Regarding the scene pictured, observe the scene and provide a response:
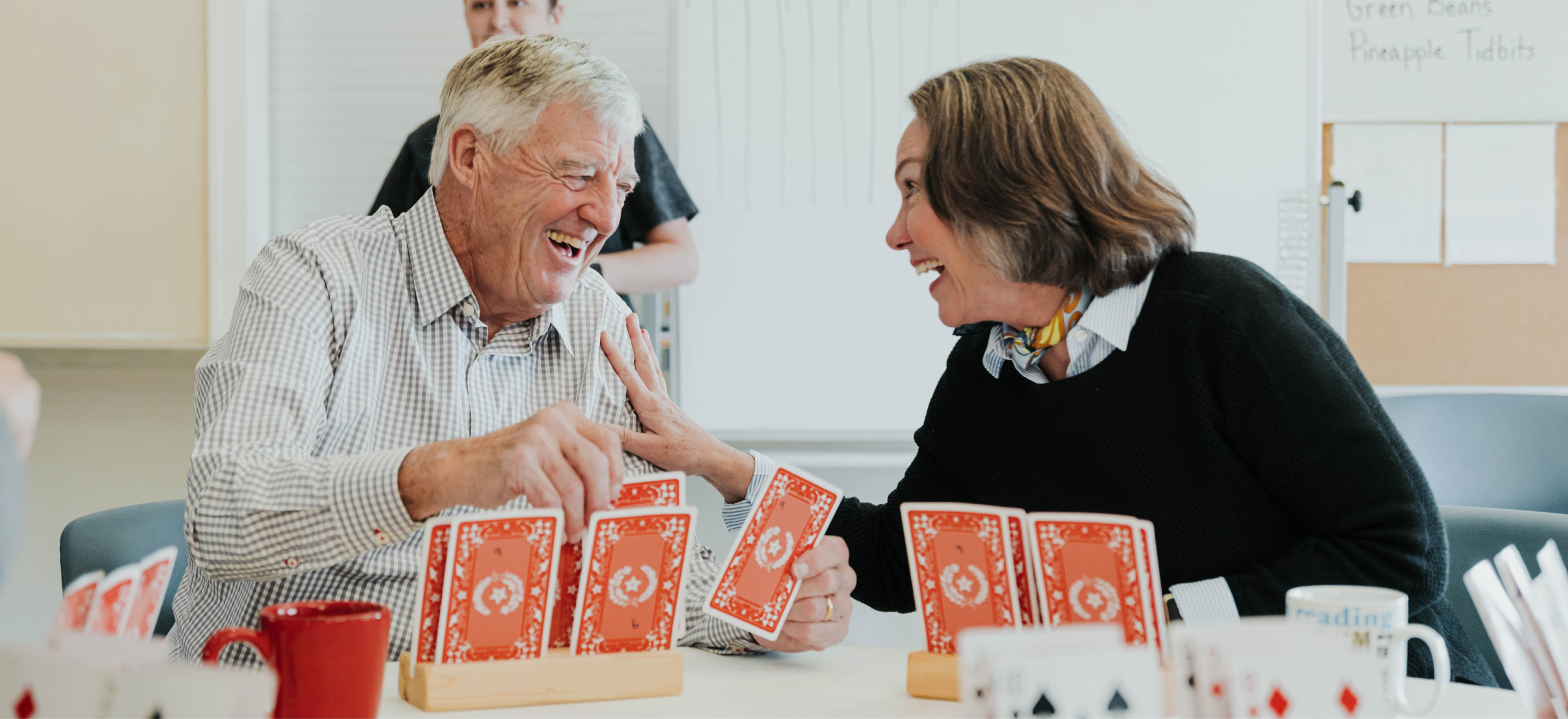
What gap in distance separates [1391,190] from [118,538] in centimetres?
300

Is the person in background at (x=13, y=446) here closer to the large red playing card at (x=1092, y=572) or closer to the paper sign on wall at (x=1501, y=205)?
the large red playing card at (x=1092, y=572)

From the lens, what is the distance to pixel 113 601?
809mm

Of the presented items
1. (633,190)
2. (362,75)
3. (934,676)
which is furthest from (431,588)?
(362,75)

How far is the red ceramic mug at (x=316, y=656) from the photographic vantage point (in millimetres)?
875

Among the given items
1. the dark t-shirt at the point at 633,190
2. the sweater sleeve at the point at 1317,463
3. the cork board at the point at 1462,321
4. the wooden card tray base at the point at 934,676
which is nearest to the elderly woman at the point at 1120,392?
the sweater sleeve at the point at 1317,463

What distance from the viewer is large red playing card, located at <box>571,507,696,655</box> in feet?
3.65

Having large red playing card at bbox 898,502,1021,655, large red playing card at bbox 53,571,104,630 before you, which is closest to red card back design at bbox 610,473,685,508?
large red playing card at bbox 898,502,1021,655

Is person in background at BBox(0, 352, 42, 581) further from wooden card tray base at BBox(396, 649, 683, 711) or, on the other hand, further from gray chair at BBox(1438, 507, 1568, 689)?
gray chair at BBox(1438, 507, 1568, 689)

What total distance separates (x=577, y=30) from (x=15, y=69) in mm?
1360

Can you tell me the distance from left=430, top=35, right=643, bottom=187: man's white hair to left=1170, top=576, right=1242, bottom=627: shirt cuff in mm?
943

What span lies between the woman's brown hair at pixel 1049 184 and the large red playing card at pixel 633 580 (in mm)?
615

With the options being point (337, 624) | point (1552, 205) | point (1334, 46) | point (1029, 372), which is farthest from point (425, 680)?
point (1552, 205)

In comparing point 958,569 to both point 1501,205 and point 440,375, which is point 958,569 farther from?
point 1501,205

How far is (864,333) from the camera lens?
282 cm
